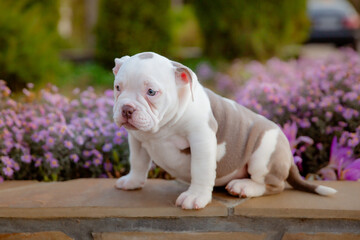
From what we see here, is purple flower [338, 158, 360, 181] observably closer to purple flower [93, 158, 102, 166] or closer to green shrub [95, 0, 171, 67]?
purple flower [93, 158, 102, 166]

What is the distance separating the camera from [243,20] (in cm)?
791

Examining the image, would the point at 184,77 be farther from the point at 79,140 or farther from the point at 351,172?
the point at 351,172

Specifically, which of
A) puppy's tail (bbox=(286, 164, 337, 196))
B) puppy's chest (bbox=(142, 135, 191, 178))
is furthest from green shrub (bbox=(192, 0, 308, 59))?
puppy's chest (bbox=(142, 135, 191, 178))

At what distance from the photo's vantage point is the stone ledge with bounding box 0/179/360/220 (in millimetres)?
2295

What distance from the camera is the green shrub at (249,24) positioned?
788cm

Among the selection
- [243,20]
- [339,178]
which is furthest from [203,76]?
[339,178]

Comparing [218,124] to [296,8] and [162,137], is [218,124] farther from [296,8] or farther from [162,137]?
[296,8]

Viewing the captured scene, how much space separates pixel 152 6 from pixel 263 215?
6.21m

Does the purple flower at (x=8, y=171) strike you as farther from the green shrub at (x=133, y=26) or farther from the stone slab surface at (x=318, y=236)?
the green shrub at (x=133, y=26)

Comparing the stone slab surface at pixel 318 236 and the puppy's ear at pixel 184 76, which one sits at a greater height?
the puppy's ear at pixel 184 76

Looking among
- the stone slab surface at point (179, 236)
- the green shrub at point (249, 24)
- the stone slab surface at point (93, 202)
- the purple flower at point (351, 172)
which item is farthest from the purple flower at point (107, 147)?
the green shrub at point (249, 24)

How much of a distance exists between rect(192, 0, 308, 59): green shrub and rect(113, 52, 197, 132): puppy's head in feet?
19.7

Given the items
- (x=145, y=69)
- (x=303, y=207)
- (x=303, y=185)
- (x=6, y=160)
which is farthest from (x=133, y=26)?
(x=303, y=207)

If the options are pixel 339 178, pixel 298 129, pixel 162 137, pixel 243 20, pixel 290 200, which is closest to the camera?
pixel 162 137
